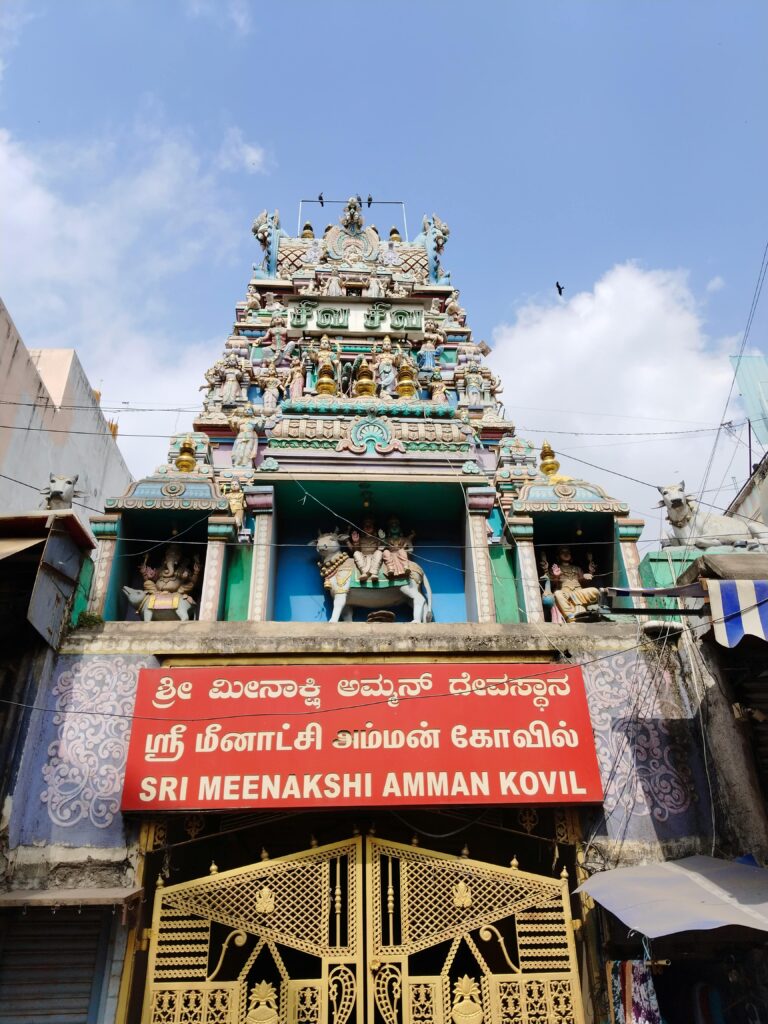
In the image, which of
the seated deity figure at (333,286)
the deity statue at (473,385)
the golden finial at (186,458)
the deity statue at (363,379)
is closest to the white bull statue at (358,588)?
the golden finial at (186,458)

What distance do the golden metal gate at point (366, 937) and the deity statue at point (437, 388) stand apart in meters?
8.82

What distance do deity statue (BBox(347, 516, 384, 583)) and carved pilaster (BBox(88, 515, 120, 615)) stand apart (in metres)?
3.69

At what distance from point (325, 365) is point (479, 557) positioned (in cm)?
538

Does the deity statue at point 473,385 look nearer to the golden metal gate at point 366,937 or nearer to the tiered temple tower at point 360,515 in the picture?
the tiered temple tower at point 360,515

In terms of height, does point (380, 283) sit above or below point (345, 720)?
above

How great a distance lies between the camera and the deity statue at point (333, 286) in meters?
16.3

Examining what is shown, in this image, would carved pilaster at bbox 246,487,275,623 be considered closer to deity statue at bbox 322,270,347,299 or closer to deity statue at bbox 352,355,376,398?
deity statue at bbox 352,355,376,398

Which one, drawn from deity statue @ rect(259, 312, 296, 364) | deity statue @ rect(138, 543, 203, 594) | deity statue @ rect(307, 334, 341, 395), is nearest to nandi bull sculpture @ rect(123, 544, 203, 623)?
deity statue @ rect(138, 543, 203, 594)

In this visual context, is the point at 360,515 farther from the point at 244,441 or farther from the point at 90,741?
the point at 90,741

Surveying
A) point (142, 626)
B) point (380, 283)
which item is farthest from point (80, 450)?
point (142, 626)

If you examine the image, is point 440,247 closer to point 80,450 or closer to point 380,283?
point 380,283

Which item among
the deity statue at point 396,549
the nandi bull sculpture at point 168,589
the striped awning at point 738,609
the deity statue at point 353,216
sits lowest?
the striped awning at point 738,609

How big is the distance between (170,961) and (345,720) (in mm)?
2762

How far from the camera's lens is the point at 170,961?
659 centimetres
